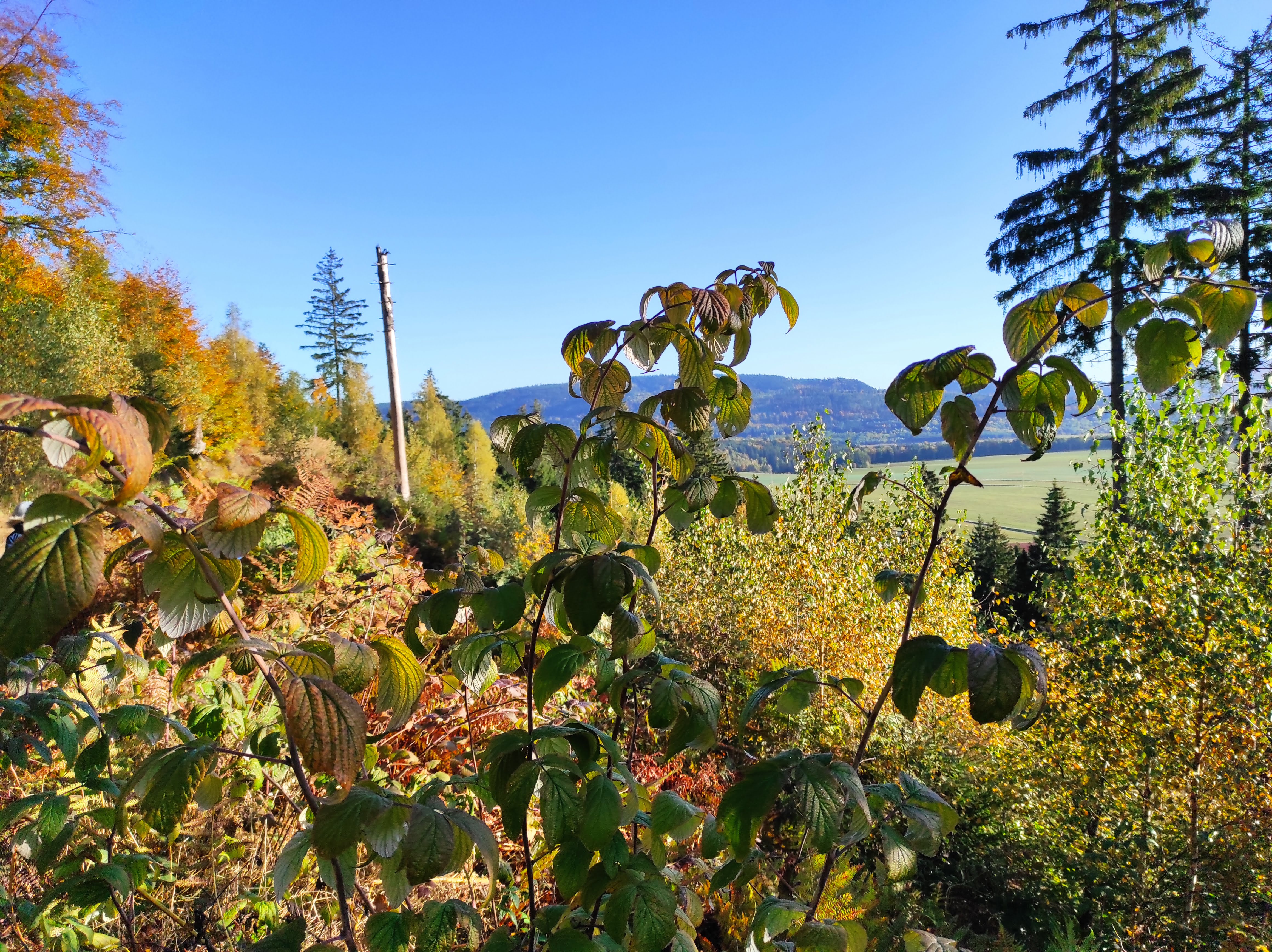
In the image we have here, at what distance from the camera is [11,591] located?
1.44 ft

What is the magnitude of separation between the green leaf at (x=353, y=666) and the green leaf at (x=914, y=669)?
0.59 metres

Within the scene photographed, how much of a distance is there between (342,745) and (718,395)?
725 millimetres

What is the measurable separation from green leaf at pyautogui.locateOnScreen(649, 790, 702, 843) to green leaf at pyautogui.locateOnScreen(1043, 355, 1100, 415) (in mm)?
773

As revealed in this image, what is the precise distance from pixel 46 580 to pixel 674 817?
0.79m

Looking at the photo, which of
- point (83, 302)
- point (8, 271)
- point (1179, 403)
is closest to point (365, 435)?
point (83, 302)

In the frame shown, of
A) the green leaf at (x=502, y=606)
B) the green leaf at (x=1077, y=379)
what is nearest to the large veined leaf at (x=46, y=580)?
the green leaf at (x=502, y=606)

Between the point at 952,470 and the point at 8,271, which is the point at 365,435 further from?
the point at 952,470

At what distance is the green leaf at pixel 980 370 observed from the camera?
816mm

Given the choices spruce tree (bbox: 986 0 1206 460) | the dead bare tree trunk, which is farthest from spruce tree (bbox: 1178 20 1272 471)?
the dead bare tree trunk

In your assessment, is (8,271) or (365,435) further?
(365,435)

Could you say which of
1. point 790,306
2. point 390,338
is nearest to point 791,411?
point 390,338

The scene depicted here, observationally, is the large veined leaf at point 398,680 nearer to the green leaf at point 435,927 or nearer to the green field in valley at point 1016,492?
the green leaf at point 435,927

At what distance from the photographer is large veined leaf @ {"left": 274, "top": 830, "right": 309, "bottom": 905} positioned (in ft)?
2.55

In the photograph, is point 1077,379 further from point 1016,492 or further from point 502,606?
point 1016,492
